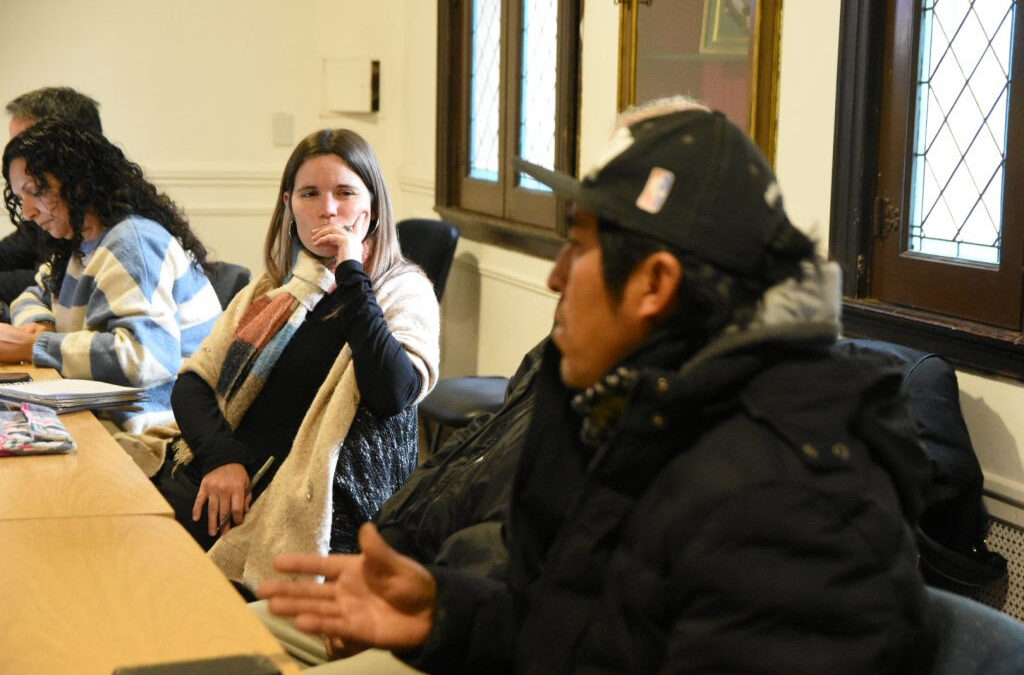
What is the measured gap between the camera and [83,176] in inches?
116

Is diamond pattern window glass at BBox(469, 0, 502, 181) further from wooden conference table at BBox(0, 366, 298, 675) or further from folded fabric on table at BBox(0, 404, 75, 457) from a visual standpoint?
wooden conference table at BBox(0, 366, 298, 675)

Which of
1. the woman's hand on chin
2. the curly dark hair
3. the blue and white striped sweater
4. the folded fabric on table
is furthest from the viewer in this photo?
the curly dark hair

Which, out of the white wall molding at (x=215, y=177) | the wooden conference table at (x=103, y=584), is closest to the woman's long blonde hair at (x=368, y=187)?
the wooden conference table at (x=103, y=584)

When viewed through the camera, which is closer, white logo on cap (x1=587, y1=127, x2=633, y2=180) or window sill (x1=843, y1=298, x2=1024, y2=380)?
white logo on cap (x1=587, y1=127, x2=633, y2=180)

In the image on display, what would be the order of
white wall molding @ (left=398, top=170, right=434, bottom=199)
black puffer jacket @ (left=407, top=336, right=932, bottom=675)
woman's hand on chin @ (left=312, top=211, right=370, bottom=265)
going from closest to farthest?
black puffer jacket @ (left=407, top=336, right=932, bottom=675) < woman's hand on chin @ (left=312, top=211, right=370, bottom=265) < white wall molding @ (left=398, top=170, right=434, bottom=199)

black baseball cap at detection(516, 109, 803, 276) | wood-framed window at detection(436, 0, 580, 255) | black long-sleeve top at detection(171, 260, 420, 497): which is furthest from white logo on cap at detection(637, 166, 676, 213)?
wood-framed window at detection(436, 0, 580, 255)

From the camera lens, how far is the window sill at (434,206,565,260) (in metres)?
3.91

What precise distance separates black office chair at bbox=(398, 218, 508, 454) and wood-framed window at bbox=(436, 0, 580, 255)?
232 millimetres

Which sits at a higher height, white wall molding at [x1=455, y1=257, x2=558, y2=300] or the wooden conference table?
white wall molding at [x1=455, y1=257, x2=558, y2=300]

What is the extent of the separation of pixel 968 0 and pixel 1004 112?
232 millimetres

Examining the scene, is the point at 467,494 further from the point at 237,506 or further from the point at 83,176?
the point at 83,176

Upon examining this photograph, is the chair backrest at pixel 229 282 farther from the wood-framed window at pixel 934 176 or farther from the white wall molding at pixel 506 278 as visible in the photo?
the wood-framed window at pixel 934 176

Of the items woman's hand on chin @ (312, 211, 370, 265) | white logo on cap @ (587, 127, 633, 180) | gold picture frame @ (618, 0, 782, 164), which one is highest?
gold picture frame @ (618, 0, 782, 164)

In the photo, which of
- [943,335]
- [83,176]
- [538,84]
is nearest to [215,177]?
[538,84]
